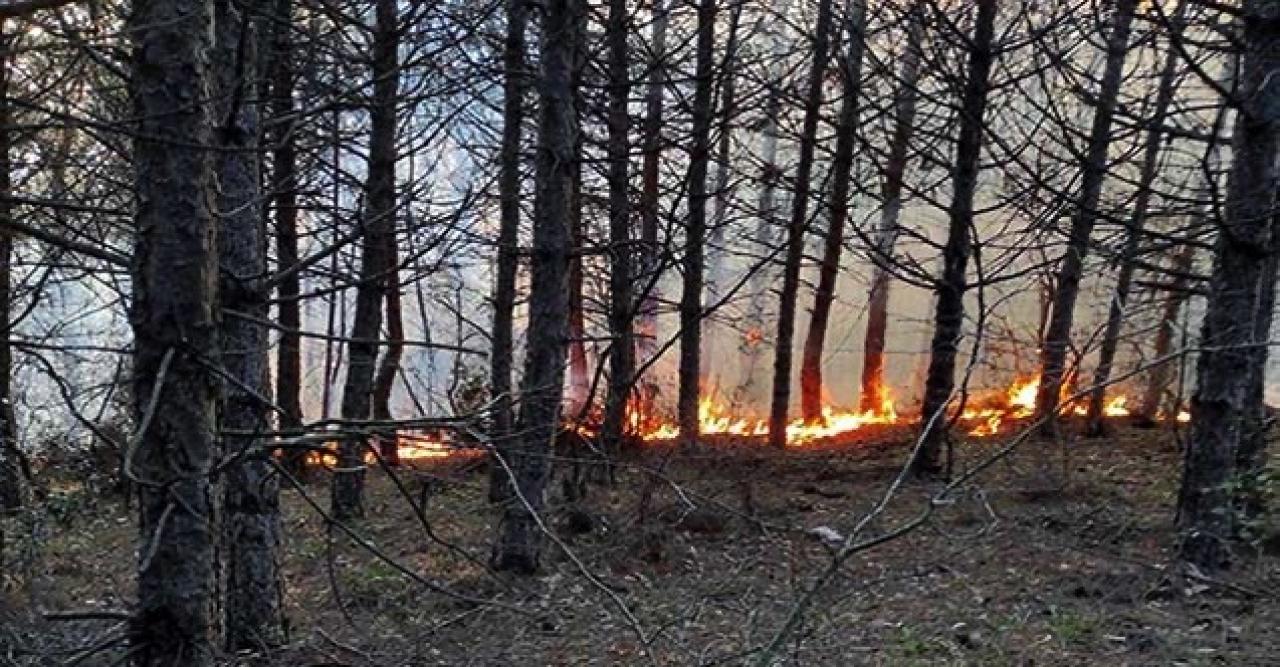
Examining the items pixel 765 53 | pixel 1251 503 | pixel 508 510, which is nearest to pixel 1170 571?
pixel 1251 503

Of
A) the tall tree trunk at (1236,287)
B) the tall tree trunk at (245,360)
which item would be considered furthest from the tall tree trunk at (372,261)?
the tall tree trunk at (1236,287)

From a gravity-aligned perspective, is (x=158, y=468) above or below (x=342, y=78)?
below

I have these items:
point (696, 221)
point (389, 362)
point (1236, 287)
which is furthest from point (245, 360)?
point (696, 221)

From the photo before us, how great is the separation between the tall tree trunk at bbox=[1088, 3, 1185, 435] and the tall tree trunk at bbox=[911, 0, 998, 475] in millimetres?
1328

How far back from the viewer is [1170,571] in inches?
226

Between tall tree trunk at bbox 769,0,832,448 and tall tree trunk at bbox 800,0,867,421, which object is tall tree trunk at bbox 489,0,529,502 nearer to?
tall tree trunk at bbox 800,0,867,421

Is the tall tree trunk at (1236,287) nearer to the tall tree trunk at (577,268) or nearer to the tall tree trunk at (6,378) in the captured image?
the tall tree trunk at (577,268)

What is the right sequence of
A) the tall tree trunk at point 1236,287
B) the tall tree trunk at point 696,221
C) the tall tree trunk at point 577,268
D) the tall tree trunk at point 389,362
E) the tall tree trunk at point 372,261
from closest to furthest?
1. the tall tree trunk at point 1236,287
2. the tall tree trunk at point 577,268
3. the tall tree trunk at point 372,261
4. the tall tree trunk at point 389,362
5. the tall tree trunk at point 696,221

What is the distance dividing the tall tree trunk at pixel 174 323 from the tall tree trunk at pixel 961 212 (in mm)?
7044

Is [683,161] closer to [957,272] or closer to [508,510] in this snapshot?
[957,272]

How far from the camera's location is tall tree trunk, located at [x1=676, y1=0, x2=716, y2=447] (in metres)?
10.3

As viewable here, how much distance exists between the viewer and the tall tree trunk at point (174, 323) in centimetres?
231

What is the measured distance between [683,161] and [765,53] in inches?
84.8

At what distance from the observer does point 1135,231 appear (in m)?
5.61
